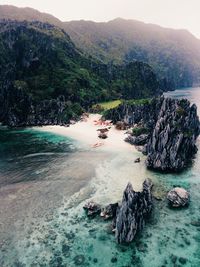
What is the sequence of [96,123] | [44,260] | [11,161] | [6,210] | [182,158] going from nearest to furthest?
[44,260] < [6,210] < [182,158] < [11,161] < [96,123]

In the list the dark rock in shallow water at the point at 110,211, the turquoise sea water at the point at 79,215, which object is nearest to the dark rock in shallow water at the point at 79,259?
the turquoise sea water at the point at 79,215

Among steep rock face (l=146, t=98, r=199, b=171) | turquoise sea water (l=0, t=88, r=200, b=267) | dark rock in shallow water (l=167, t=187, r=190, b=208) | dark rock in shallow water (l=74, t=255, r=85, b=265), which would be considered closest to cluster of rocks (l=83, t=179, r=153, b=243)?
turquoise sea water (l=0, t=88, r=200, b=267)

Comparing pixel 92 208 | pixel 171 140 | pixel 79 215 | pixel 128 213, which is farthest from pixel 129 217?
pixel 171 140

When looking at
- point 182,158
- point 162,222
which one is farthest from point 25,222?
point 182,158

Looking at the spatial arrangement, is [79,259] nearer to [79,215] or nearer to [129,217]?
[129,217]

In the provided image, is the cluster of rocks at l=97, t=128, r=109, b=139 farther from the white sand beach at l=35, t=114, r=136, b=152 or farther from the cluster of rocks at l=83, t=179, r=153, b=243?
the cluster of rocks at l=83, t=179, r=153, b=243

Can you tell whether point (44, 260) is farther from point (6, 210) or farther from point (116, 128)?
point (116, 128)
